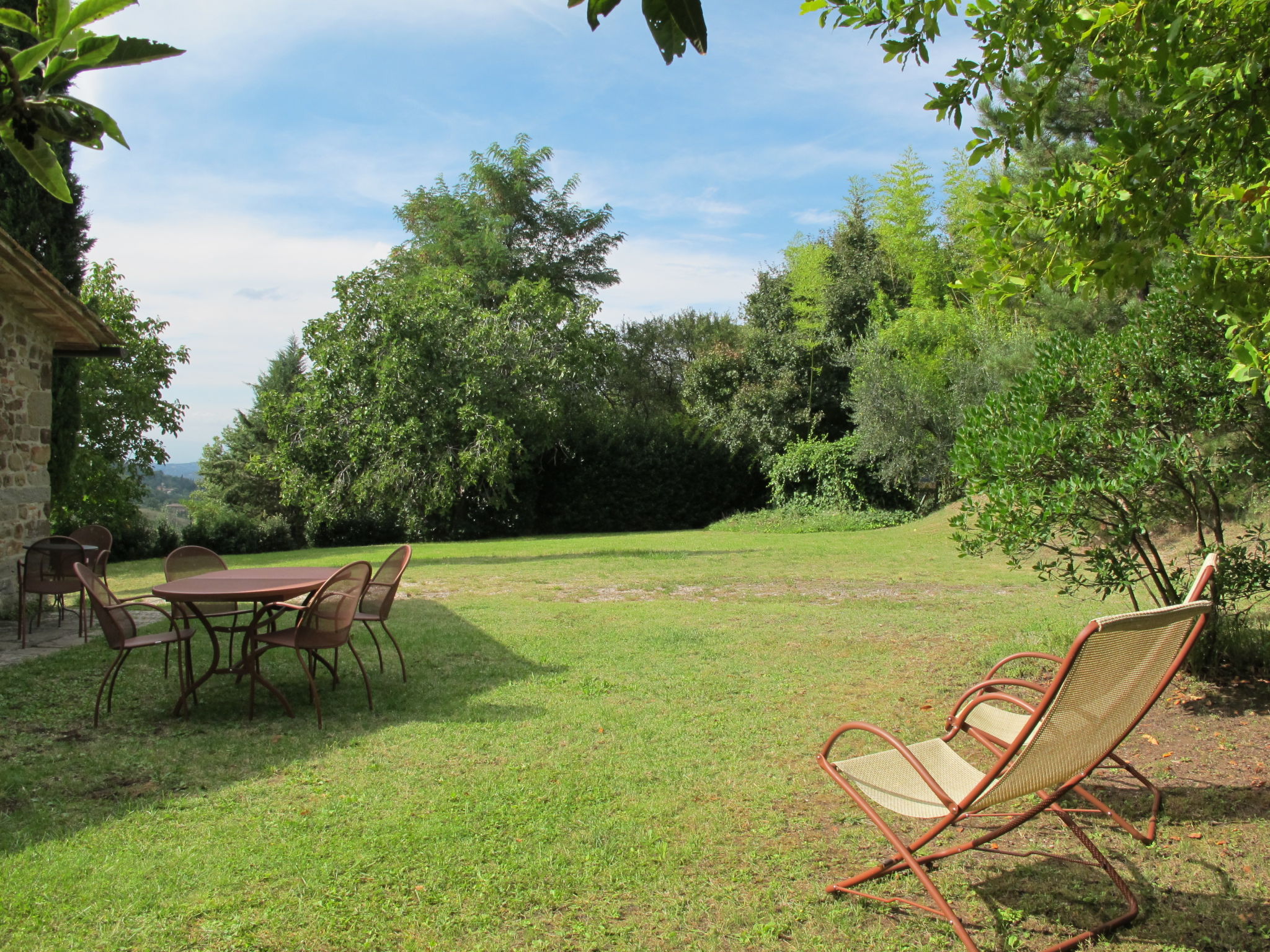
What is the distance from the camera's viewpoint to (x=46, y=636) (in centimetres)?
751

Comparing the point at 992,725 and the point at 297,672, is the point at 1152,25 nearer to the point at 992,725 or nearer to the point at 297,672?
the point at 992,725

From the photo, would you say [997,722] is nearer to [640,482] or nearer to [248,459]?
[640,482]

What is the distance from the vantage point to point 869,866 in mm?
3148

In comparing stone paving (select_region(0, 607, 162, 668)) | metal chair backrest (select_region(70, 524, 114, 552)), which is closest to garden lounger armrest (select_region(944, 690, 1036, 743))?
stone paving (select_region(0, 607, 162, 668))

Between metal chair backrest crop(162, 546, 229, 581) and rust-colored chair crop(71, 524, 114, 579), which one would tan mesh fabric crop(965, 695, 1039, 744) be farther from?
rust-colored chair crop(71, 524, 114, 579)

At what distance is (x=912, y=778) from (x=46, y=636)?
25.3 feet

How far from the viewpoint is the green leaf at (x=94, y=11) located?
2.99 ft

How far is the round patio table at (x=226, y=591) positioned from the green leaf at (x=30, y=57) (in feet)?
14.6

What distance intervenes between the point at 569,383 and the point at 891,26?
18736 millimetres

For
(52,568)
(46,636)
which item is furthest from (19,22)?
(46,636)

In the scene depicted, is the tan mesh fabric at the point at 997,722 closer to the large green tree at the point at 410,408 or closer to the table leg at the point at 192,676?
the table leg at the point at 192,676

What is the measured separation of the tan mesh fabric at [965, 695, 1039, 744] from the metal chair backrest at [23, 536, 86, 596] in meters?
7.26

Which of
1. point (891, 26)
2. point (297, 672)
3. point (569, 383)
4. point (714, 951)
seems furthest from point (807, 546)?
point (714, 951)

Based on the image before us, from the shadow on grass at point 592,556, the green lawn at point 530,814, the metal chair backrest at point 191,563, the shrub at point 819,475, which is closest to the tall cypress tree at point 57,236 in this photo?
the shadow on grass at point 592,556
